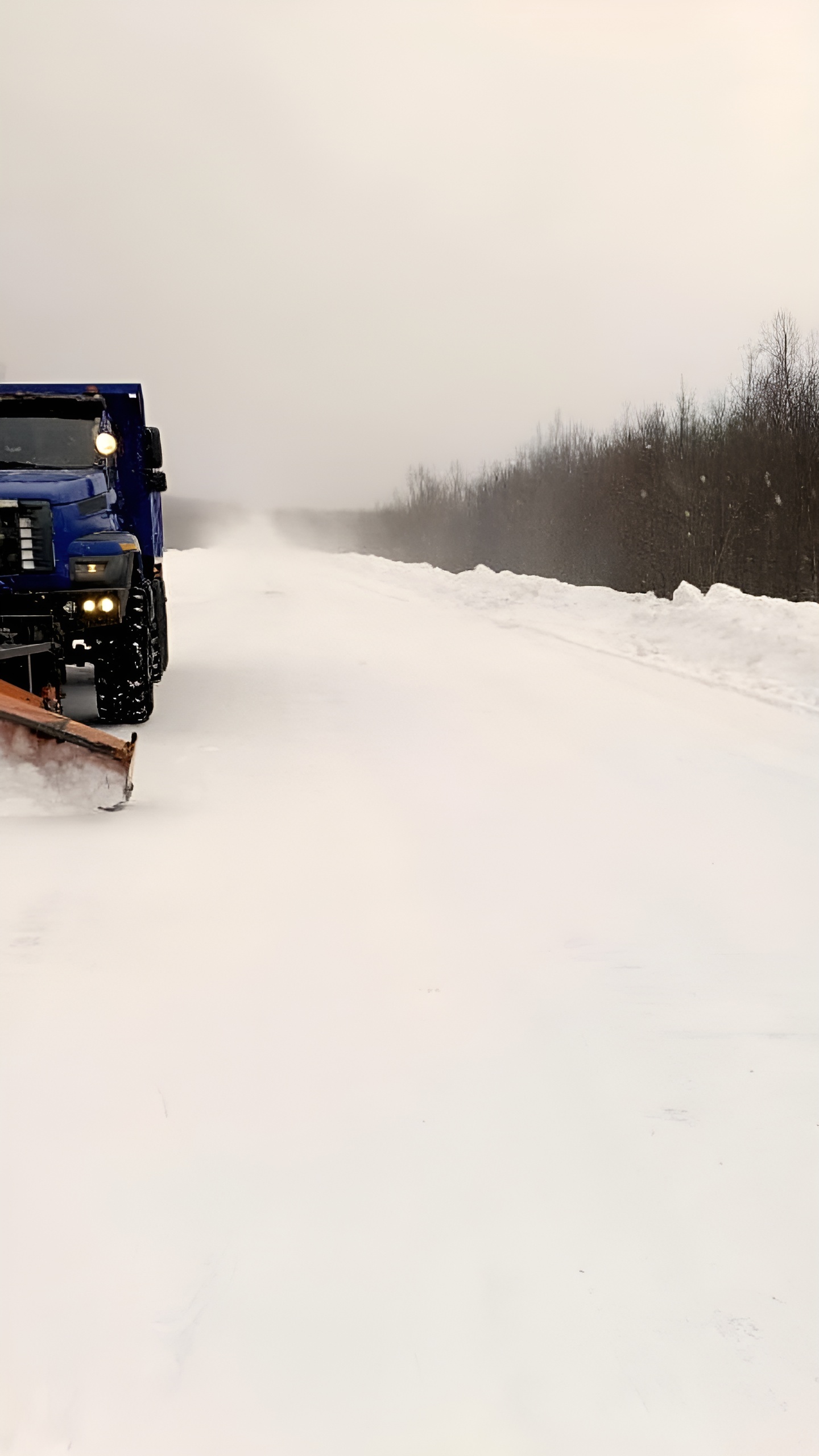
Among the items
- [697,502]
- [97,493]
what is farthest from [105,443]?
[697,502]

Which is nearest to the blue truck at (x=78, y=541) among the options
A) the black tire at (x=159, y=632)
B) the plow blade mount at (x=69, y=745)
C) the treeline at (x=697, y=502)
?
the black tire at (x=159, y=632)

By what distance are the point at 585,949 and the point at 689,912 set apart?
1.90 feet

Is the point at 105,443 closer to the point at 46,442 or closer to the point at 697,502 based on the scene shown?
the point at 46,442

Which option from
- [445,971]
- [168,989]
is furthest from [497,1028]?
[168,989]

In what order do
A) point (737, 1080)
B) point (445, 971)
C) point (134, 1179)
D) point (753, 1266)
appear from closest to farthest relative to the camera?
point (753, 1266) → point (134, 1179) → point (737, 1080) → point (445, 971)

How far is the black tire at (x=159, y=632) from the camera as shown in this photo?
9273 millimetres

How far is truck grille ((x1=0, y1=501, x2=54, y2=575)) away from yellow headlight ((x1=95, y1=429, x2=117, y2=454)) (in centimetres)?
144

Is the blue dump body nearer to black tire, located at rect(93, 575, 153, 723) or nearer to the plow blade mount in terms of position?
black tire, located at rect(93, 575, 153, 723)

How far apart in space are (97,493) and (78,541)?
0.77 m

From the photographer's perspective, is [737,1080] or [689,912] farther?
[689,912]

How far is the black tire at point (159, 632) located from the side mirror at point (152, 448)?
1.05 meters

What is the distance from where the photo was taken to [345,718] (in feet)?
26.3

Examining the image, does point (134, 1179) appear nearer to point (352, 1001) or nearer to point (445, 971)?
point (352, 1001)

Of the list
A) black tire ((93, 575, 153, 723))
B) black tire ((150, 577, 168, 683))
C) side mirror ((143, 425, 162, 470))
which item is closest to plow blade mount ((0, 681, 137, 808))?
black tire ((93, 575, 153, 723))
